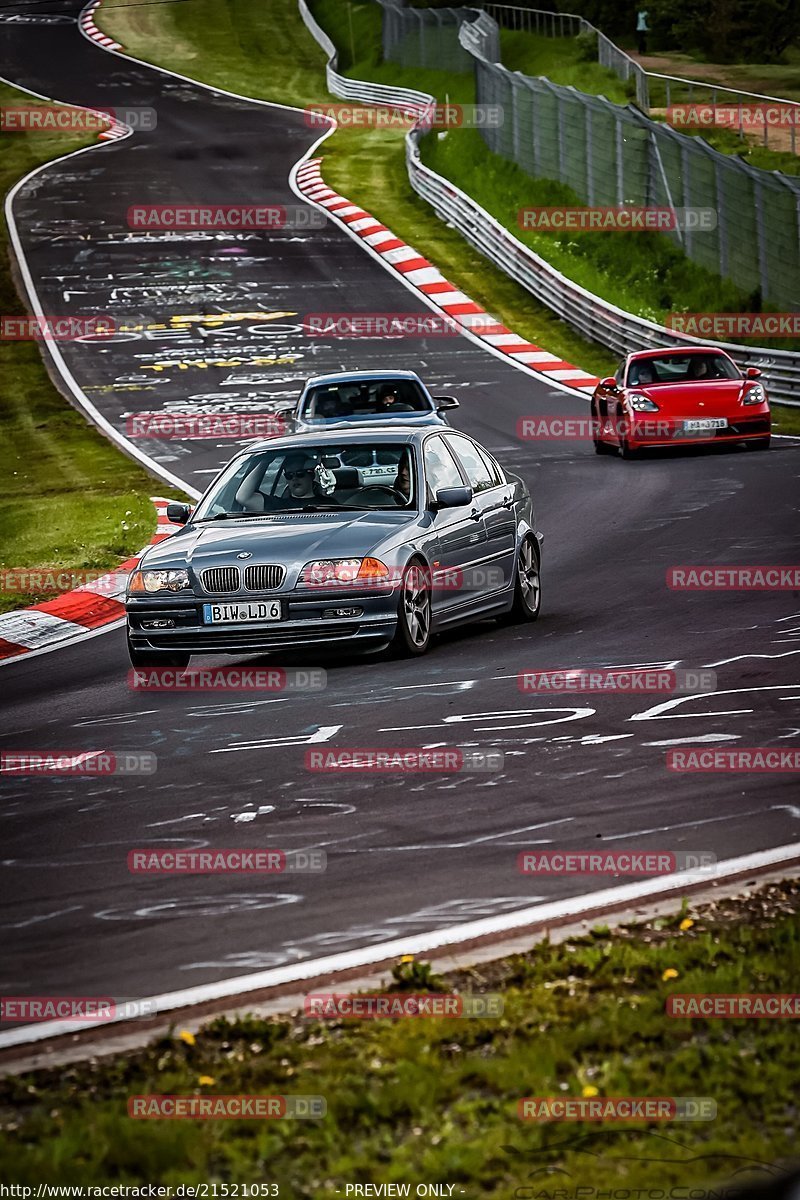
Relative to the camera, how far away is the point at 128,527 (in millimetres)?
18219

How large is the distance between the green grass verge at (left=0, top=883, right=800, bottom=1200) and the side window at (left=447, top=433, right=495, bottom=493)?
302 inches

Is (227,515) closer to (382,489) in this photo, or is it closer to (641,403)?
(382,489)

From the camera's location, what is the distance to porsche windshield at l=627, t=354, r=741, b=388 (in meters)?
23.3

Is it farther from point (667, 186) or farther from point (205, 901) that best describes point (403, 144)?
point (205, 901)

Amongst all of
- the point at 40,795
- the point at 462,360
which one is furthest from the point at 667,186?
the point at 40,795

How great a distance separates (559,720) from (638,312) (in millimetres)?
24851

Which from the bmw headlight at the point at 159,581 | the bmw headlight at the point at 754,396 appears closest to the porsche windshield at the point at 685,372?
the bmw headlight at the point at 754,396

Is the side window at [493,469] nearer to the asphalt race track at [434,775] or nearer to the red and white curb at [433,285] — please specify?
the asphalt race track at [434,775]

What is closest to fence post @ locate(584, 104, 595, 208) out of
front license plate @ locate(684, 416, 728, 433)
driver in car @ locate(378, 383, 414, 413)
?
front license plate @ locate(684, 416, 728, 433)

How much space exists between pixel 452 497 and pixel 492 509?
3.43 ft

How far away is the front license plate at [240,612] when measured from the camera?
11383 mm

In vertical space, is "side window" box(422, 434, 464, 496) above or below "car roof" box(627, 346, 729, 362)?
above

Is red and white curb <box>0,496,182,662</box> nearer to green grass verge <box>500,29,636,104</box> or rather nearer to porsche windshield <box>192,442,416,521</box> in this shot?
porsche windshield <box>192,442,416,521</box>

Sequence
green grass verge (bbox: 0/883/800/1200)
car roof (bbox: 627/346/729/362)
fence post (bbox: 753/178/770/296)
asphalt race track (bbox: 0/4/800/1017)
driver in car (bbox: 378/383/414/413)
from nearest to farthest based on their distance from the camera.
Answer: green grass verge (bbox: 0/883/800/1200)
asphalt race track (bbox: 0/4/800/1017)
driver in car (bbox: 378/383/414/413)
car roof (bbox: 627/346/729/362)
fence post (bbox: 753/178/770/296)
